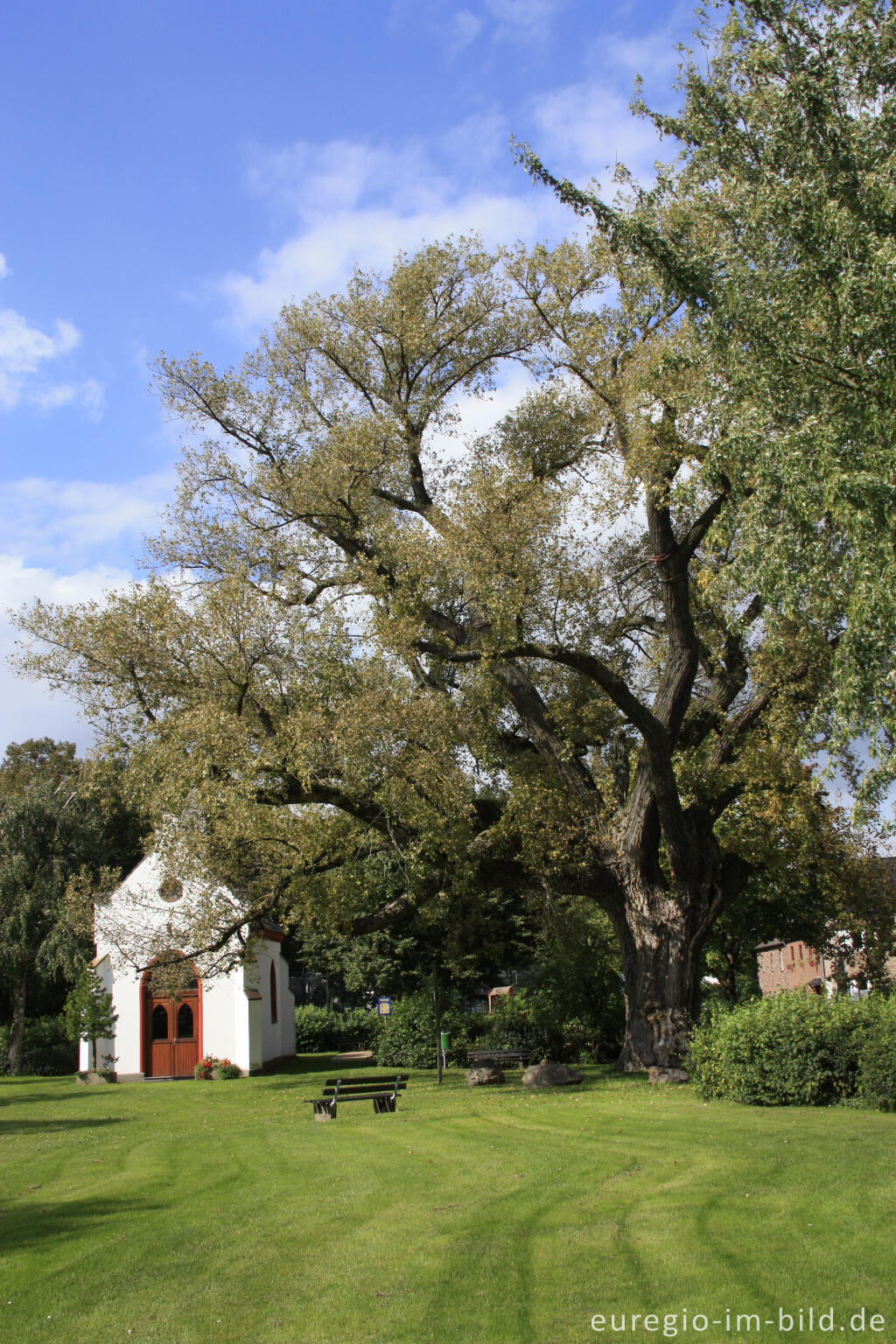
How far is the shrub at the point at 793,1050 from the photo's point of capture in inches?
579

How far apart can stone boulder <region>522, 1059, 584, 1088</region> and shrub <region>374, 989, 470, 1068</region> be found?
8.69 meters

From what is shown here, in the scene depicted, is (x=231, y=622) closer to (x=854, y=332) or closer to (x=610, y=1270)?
(x=854, y=332)

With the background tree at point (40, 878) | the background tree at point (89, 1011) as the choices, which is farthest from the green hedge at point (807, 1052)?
the background tree at point (40, 878)

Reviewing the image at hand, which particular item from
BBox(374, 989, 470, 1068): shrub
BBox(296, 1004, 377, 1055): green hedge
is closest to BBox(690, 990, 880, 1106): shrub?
BBox(374, 989, 470, 1068): shrub

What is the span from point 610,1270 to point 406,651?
1304 centimetres

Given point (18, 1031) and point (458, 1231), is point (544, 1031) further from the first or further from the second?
point (18, 1031)

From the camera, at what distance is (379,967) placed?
123ft

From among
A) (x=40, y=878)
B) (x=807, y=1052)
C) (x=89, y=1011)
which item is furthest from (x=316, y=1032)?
(x=807, y=1052)

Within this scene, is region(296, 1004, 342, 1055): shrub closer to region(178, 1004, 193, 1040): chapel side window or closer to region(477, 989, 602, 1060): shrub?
region(178, 1004, 193, 1040): chapel side window

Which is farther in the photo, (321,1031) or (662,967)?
(321,1031)

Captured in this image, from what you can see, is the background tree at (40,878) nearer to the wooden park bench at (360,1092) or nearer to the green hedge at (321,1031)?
the green hedge at (321,1031)

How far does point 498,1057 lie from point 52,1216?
59.2 ft

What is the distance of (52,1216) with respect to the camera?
31.8 feet

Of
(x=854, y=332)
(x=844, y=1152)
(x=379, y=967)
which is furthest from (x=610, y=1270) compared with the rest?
(x=379, y=967)
